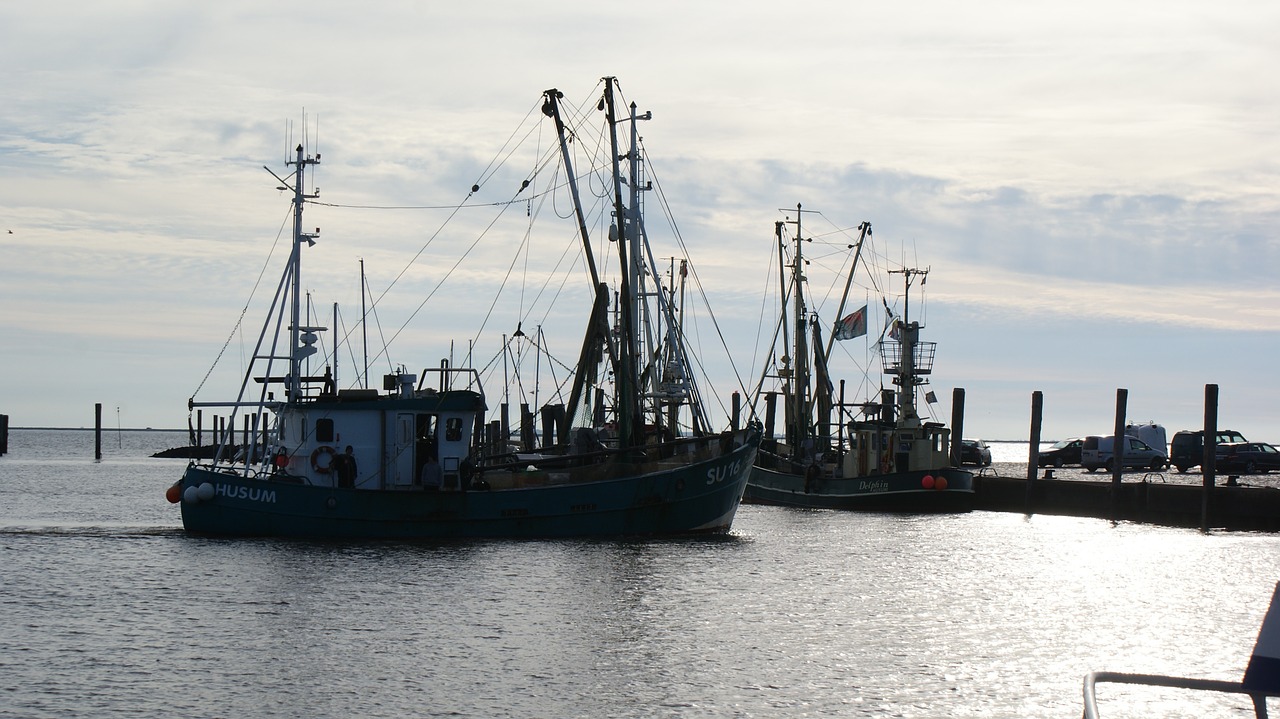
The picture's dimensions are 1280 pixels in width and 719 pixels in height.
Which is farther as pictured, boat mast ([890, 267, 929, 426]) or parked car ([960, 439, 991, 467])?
parked car ([960, 439, 991, 467])

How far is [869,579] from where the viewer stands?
103 ft

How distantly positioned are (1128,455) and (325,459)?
45.9 meters

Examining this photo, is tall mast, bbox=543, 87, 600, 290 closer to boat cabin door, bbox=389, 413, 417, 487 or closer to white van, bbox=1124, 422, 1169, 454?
boat cabin door, bbox=389, 413, 417, 487

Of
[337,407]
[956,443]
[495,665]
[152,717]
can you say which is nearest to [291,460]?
[337,407]

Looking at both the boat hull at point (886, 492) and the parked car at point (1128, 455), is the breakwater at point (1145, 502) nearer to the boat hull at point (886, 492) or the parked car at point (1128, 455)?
the boat hull at point (886, 492)

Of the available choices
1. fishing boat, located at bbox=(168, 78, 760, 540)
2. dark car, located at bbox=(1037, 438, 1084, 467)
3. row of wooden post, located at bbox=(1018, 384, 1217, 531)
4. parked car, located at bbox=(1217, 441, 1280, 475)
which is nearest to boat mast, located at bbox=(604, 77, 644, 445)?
fishing boat, located at bbox=(168, 78, 760, 540)

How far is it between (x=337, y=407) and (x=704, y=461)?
963cm

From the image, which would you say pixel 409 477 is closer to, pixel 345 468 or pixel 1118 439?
pixel 345 468

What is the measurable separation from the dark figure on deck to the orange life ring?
0.20 m

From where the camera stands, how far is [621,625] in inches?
940

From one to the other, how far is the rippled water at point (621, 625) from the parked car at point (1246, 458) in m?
22.0

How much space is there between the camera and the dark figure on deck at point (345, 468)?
35219 mm

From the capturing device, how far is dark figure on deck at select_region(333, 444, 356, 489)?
35.2 m

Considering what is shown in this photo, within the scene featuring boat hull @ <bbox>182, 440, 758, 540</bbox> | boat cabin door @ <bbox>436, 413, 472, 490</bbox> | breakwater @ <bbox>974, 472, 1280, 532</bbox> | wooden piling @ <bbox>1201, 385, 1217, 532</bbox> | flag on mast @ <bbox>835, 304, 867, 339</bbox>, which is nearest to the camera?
boat hull @ <bbox>182, 440, 758, 540</bbox>
